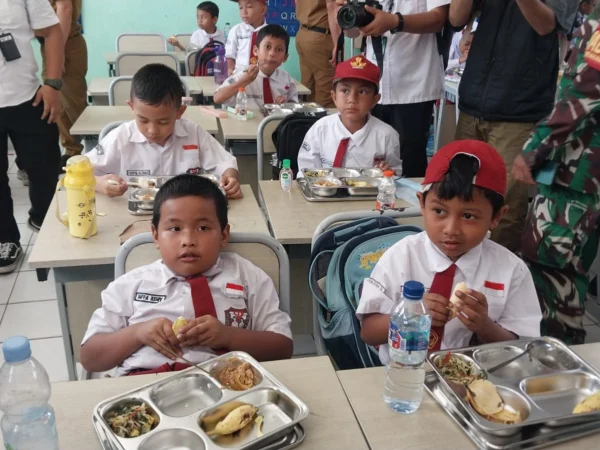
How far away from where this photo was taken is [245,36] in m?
4.71

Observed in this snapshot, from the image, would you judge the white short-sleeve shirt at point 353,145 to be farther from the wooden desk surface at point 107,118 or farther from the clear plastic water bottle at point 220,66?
the clear plastic water bottle at point 220,66

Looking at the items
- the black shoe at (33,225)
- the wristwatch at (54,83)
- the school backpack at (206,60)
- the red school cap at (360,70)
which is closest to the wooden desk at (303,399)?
the red school cap at (360,70)

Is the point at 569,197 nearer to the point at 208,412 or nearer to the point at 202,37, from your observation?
the point at 208,412

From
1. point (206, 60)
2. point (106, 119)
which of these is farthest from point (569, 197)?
point (206, 60)

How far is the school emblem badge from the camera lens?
1502mm

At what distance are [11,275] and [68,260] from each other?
1706mm

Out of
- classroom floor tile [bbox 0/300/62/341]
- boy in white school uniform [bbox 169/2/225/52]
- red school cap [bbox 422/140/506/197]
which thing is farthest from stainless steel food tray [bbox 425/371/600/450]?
boy in white school uniform [bbox 169/2/225/52]

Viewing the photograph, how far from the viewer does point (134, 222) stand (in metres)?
2.03

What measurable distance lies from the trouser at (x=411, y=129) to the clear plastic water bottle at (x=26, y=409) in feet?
7.75

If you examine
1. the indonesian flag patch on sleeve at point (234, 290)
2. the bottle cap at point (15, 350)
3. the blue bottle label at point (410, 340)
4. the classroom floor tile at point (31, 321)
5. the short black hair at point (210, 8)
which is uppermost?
the short black hair at point (210, 8)

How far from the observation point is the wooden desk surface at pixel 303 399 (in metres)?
1.00

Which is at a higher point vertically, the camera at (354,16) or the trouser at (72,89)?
the camera at (354,16)

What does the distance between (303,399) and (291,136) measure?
6.72 feet

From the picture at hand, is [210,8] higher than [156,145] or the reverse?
higher
